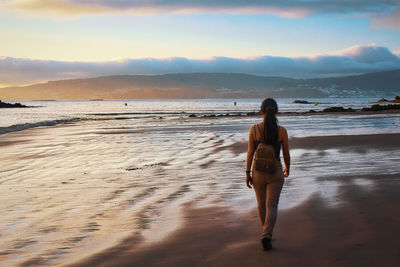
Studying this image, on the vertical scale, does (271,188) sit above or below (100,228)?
above

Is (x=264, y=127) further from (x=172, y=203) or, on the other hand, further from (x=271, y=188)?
(x=172, y=203)

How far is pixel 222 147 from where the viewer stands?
55.7 feet

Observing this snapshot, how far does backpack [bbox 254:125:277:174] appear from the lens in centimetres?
511

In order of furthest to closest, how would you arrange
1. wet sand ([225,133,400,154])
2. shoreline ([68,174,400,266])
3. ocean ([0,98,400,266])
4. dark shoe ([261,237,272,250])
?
wet sand ([225,133,400,154]) → ocean ([0,98,400,266]) → dark shoe ([261,237,272,250]) → shoreline ([68,174,400,266])

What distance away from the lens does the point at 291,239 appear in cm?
548

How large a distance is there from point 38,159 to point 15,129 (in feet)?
69.9

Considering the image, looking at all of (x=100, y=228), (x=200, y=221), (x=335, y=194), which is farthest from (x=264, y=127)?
(x=335, y=194)

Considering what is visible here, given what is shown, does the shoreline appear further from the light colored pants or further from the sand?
the light colored pants

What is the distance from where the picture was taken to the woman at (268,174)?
16.7ft

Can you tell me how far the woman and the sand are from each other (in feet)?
1.09

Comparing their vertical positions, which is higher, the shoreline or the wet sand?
the shoreline

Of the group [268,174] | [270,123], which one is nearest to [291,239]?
[268,174]

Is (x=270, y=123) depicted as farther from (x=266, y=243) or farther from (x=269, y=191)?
(x=266, y=243)

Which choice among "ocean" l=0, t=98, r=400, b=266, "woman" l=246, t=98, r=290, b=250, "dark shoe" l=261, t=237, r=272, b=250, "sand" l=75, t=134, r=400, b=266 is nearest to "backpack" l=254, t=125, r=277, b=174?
"woman" l=246, t=98, r=290, b=250
